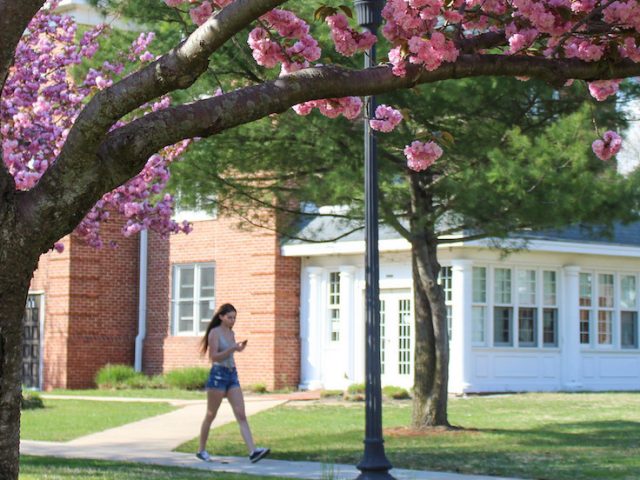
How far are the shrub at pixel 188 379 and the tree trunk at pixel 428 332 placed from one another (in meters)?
10.2

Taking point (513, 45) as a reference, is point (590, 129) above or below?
above

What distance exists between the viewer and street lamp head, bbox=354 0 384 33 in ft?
34.7

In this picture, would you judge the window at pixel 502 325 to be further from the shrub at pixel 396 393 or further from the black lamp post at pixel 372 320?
the black lamp post at pixel 372 320

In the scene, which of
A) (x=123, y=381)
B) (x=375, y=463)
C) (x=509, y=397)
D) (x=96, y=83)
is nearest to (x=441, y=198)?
(x=96, y=83)

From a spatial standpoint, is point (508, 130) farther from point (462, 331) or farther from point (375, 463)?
point (462, 331)

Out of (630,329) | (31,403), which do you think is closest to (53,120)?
(31,403)

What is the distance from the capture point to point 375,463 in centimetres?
1000

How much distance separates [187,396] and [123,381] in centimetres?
Result: 356

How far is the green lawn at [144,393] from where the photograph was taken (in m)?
23.6

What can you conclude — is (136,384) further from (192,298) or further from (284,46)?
(284,46)

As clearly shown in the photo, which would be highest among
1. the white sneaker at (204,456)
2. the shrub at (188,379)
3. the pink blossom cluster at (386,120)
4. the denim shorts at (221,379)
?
the pink blossom cluster at (386,120)

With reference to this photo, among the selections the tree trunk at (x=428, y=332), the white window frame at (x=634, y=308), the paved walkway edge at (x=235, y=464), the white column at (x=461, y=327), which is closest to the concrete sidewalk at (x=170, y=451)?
the paved walkway edge at (x=235, y=464)

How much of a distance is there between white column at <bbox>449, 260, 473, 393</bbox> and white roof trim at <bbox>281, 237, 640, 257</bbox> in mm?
658

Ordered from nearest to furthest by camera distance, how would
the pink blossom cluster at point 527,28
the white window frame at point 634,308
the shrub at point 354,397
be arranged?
the pink blossom cluster at point 527,28, the shrub at point 354,397, the white window frame at point 634,308
